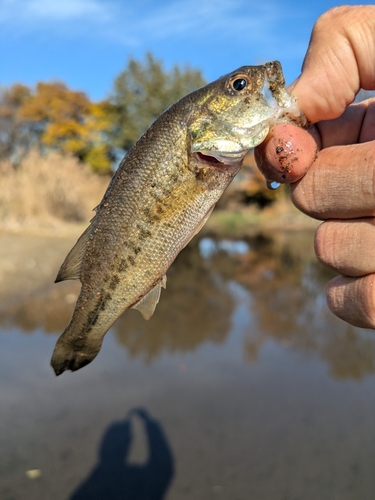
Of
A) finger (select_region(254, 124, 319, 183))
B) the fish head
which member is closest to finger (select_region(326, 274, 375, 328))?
finger (select_region(254, 124, 319, 183))

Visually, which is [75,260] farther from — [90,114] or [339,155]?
[90,114]

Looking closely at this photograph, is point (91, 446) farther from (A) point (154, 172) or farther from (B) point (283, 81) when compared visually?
(B) point (283, 81)

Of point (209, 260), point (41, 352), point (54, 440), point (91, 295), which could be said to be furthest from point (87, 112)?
point (91, 295)

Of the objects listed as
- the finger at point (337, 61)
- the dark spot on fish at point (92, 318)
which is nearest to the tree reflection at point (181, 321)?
the dark spot on fish at point (92, 318)

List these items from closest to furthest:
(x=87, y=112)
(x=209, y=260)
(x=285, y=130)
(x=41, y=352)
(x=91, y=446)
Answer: (x=285, y=130)
(x=91, y=446)
(x=41, y=352)
(x=209, y=260)
(x=87, y=112)

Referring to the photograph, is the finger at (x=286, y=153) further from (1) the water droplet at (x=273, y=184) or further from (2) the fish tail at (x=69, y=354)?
(2) the fish tail at (x=69, y=354)

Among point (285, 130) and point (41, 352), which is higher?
point (285, 130)
